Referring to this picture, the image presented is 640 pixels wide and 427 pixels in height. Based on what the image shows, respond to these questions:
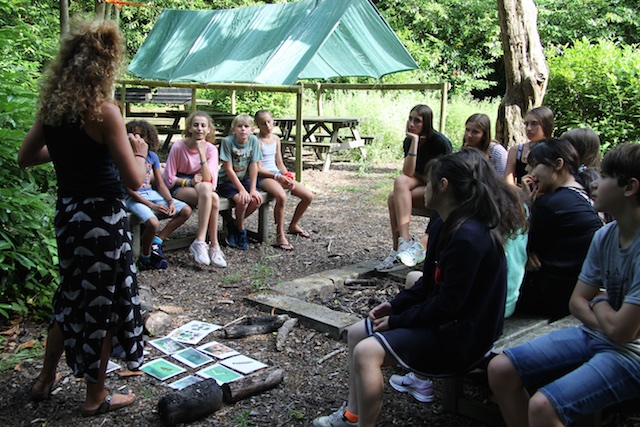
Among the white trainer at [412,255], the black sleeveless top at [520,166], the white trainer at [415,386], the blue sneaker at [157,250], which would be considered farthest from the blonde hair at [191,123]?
the white trainer at [415,386]

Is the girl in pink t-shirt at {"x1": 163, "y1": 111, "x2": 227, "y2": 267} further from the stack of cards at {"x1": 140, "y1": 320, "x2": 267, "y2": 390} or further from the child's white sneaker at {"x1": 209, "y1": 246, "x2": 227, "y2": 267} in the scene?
the stack of cards at {"x1": 140, "y1": 320, "x2": 267, "y2": 390}

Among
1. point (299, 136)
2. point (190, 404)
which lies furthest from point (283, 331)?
point (299, 136)

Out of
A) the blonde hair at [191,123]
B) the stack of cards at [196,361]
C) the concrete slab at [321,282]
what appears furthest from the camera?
the blonde hair at [191,123]

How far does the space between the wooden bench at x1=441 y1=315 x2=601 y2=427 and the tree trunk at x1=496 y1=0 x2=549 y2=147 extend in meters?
4.55

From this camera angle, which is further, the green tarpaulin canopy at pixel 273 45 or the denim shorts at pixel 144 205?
the green tarpaulin canopy at pixel 273 45

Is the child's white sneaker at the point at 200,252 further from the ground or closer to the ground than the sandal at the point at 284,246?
further from the ground

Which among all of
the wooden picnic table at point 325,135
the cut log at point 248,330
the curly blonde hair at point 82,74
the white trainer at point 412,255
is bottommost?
the cut log at point 248,330

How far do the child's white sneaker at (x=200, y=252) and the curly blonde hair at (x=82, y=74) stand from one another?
9.44 feet

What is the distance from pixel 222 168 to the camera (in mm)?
6016

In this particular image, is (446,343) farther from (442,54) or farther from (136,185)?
(442,54)

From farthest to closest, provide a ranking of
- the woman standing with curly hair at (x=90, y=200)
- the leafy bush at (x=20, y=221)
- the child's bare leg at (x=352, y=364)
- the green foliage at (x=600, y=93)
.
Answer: the green foliage at (x=600, y=93), the leafy bush at (x=20, y=221), the child's bare leg at (x=352, y=364), the woman standing with curly hair at (x=90, y=200)

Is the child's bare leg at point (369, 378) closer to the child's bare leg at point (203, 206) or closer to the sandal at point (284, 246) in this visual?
the child's bare leg at point (203, 206)

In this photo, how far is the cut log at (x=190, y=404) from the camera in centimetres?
285

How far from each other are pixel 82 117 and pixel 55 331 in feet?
3.51
